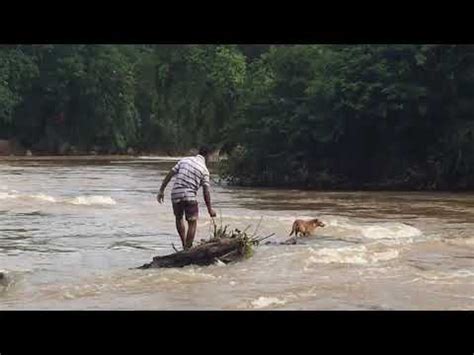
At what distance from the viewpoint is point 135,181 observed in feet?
109

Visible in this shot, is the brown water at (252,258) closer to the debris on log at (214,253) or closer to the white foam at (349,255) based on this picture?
the white foam at (349,255)

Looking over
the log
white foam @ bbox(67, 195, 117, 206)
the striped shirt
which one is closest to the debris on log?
the log

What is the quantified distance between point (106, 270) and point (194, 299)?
270cm

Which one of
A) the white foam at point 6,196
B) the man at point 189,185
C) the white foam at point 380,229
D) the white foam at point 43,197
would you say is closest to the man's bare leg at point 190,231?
the man at point 189,185

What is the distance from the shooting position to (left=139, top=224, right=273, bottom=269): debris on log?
37.0ft

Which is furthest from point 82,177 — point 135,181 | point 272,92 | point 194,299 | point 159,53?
point 159,53

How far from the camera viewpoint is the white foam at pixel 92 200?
23.8 metres

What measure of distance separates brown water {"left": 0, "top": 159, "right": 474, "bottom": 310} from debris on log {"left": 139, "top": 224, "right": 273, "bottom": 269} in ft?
0.51

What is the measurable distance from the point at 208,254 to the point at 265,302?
91.2 inches

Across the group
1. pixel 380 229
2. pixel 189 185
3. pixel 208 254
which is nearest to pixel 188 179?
pixel 189 185

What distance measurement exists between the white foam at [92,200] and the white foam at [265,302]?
14.8 m

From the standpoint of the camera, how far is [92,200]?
24.2 meters
